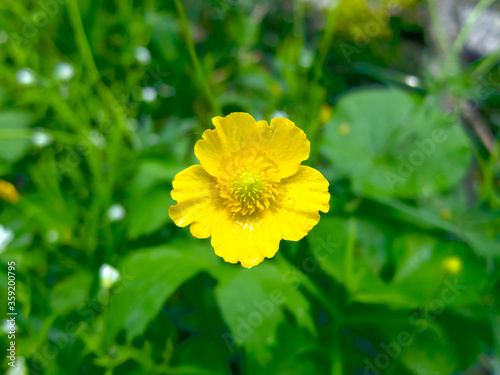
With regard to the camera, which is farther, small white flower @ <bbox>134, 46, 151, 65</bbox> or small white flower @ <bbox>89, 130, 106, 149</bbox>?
small white flower @ <bbox>134, 46, 151, 65</bbox>

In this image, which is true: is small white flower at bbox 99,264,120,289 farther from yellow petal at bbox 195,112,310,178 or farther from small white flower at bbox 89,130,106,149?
small white flower at bbox 89,130,106,149

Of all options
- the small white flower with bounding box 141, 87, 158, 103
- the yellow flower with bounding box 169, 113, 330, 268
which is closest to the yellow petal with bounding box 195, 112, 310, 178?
the yellow flower with bounding box 169, 113, 330, 268

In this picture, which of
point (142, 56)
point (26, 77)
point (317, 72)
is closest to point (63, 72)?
point (26, 77)

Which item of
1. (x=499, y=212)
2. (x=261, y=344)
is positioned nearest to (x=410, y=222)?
(x=499, y=212)

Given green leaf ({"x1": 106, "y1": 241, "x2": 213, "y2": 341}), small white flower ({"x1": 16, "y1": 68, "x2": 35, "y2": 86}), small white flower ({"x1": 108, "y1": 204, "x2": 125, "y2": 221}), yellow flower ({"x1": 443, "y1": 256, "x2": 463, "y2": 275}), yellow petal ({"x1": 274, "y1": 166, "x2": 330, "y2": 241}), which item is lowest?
yellow flower ({"x1": 443, "y1": 256, "x2": 463, "y2": 275})

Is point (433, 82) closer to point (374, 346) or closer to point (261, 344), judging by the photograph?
point (374, 346)
